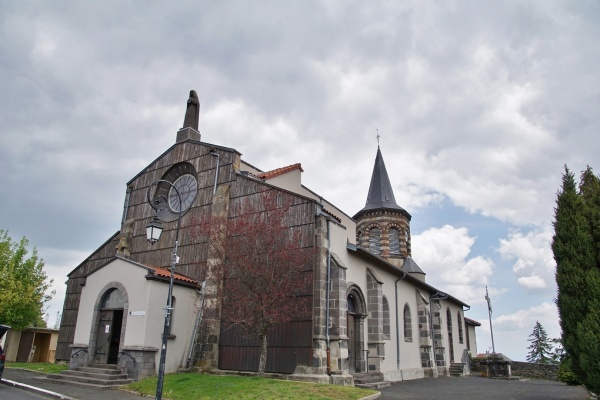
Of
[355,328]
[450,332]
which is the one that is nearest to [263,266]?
[355,328]

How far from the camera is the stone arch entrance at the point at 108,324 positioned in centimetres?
1752

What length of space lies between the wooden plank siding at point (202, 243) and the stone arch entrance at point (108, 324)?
1517 millimetres

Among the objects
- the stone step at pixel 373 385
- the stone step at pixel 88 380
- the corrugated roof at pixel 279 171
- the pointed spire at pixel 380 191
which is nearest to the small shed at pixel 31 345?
the stone step at pixel 88 380

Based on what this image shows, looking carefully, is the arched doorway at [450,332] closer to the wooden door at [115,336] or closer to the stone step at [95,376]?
the wooden door at [115,336]

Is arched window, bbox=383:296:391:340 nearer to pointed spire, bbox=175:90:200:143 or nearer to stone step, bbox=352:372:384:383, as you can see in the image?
stone step, bbox=352:372:384:383

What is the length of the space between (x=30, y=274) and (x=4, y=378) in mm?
13947

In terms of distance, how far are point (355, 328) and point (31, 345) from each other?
21.1 metres

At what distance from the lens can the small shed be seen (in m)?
26.4

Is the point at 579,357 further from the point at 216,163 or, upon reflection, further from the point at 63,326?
the point at 63,326

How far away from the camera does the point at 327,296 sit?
15.5 m

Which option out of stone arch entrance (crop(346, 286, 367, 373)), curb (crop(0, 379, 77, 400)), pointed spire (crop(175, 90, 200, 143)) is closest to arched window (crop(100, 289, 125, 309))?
curb (crop(0, 379, 77, 400))

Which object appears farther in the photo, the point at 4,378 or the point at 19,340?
the point at 19,340

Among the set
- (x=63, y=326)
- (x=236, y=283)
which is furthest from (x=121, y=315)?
(x=63, y=326)

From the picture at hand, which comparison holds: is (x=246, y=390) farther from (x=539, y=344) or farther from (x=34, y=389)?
(x=539, y=344)
